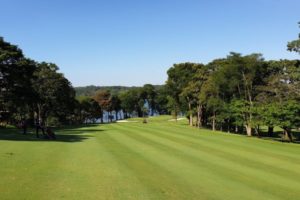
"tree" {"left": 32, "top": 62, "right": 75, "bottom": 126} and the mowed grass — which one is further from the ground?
"tree" {"left": 32, "top": 62, "right": 75, "bottom": 126}

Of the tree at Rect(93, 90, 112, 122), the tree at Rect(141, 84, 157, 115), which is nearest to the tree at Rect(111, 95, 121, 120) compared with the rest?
the tree at Rect(93, 90, 112, 122)

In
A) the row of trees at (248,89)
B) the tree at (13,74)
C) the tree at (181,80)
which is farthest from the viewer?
the tree at (181,80)

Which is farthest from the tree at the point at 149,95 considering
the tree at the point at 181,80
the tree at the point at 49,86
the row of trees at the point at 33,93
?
the tree at the point at 49,86

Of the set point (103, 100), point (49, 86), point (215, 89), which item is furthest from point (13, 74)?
point (103, 100)

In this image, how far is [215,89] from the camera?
57.0 metres

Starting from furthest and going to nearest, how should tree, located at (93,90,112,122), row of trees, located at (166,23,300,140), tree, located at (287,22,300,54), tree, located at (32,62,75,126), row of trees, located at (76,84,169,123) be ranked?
1. tree, located at (93,90,112,122)
2. row of trees, located at (76,84,169,123)
3. tree, located at (32,62,75,126)
4. row of trees, located at (166,23,300,140)
5. tree, located at (287,22,300,54)

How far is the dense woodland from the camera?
40.1m

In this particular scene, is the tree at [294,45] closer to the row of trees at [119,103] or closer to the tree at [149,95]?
the row of trees at [119,103]

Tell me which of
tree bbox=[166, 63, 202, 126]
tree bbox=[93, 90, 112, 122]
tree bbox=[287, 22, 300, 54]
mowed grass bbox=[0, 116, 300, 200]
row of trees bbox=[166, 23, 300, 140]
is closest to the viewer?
mowed grass bbox=[0, 116, 300, 200]

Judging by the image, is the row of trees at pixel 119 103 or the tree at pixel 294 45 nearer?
the tree at pixel 294 45

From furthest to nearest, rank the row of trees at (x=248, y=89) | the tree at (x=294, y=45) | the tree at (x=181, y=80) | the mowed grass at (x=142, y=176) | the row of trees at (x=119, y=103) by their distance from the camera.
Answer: the row of trees at (x=119, y=103) < the tree at (x=181, y=80) < the row of trees at (x=248, y=89) < the tree at (x=294, y=45) < the mowed grass at (x=142, y=176)

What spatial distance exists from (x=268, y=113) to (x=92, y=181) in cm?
3136

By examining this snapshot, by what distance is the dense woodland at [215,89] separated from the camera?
40062mm

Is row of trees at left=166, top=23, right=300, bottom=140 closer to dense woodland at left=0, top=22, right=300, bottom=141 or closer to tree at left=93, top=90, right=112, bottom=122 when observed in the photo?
dense woodland at left=0, top=22, right=300, bottom=141
